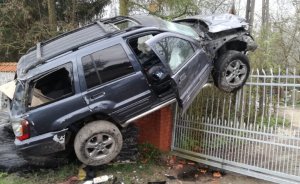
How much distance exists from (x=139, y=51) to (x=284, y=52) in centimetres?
1163

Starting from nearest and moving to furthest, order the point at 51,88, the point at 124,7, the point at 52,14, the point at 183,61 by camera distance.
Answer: the point at 183,61 < the point at 51,88 < the point at 124,7 < the point at 52,14

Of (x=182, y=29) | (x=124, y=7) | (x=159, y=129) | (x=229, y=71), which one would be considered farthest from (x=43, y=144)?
(x=124, y=7)

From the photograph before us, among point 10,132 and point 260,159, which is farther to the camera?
point 10,132

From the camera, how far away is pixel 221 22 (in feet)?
22.7

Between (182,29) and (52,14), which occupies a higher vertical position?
(52,14)

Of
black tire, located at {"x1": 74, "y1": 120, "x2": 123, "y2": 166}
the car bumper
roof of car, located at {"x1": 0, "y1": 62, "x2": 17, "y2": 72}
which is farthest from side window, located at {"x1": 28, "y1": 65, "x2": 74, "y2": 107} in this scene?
roof of car, located at {"x1": 0, "y1": 62, "x2": 17, "y2": 72}

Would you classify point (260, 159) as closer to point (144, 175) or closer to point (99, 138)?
point (144, 175)

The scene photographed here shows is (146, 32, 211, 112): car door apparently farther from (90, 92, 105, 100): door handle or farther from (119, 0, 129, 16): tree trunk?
(119, 0, 129, 16): tree trunk

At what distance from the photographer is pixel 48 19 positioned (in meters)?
17.5

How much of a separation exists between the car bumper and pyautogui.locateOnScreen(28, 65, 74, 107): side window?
0.57 meters

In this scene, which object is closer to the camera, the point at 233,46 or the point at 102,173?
→ the point at 102,173

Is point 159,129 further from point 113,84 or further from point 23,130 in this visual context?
point 23,130

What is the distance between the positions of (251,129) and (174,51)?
2.00m

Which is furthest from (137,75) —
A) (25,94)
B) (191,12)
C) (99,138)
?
(191,12)
